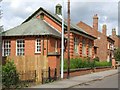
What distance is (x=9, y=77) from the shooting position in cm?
1977

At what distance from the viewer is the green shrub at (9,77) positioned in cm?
1917

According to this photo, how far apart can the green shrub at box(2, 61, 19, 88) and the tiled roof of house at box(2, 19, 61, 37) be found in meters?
17.6

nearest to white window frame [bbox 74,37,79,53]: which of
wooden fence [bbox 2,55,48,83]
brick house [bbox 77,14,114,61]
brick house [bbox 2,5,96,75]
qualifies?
brick house [bbox 2,5,96,75]

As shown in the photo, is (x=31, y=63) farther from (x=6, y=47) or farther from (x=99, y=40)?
(x=99, y=40)

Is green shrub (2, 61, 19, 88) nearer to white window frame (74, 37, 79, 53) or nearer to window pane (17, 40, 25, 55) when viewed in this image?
window pane (17, 40, 25, 55)

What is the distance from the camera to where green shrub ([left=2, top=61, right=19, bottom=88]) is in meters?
19.2

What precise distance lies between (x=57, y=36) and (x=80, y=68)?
4.59 m

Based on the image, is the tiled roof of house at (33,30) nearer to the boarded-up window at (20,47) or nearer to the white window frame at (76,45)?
the boarded-up window at (20,47)

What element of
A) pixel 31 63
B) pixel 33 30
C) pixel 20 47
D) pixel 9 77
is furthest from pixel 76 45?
pixel 9 77

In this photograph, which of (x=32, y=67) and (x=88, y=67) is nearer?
(x=32, y=67)

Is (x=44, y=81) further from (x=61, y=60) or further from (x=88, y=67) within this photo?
(x=88, y=67)

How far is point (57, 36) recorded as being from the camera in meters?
39.4

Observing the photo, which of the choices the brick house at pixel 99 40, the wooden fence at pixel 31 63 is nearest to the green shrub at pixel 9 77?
the wooden fence at pixel 31 63

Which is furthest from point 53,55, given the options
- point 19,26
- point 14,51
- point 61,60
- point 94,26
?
point 94,26
